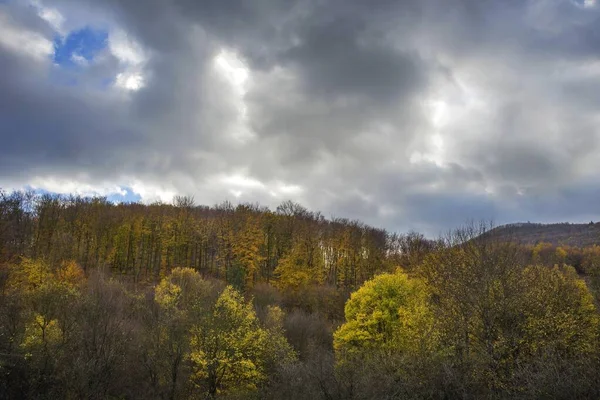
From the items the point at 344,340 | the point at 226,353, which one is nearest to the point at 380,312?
the point at 344,340

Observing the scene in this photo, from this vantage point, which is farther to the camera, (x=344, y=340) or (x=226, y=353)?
(x=344, y=340)

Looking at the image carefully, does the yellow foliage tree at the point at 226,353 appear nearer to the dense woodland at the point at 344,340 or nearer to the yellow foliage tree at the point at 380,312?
the dense woodland at the point at 344,340

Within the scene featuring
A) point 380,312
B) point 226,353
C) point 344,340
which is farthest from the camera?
point 344,340

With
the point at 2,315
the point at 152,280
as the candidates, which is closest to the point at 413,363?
the point at 2,315

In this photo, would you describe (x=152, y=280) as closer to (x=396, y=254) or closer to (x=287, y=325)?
(x=287, y=325)

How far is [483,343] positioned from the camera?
93.2 ft

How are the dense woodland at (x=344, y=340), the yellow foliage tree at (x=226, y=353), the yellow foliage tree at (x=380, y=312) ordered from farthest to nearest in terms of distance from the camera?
1. the yellow foliage tree at (x=380, y=312)
2. the yellow foliage tree at (x=226, y=353)
3. the dense woodland at (x=344, y=340)

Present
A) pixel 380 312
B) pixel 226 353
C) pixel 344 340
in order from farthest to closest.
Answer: pixel 344 340 < pixel 380 312 < pixel 226 353

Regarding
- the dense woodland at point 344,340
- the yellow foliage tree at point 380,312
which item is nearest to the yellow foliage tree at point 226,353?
the dense woodland at point 344,340

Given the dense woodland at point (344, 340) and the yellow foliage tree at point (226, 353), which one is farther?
the yellow foliage tree at point (226, 353)

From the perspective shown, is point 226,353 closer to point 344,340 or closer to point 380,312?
point 344,340

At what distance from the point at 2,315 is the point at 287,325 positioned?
2983cm

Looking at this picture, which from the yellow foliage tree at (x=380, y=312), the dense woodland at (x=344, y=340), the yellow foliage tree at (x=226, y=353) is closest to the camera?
the dense woodland at (x=344, y=340)

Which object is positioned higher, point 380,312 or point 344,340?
point 380,312
